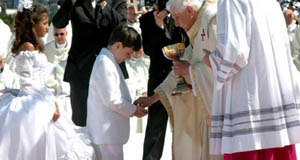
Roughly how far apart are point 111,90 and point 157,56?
1.03 meters

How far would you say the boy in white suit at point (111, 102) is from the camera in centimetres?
707

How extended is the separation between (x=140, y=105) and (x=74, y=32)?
1597mm

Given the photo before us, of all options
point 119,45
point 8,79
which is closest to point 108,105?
point 119,45

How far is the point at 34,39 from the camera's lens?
680 centimetres

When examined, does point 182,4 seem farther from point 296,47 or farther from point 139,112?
point 296,47

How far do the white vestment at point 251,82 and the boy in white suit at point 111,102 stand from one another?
167 centimetres

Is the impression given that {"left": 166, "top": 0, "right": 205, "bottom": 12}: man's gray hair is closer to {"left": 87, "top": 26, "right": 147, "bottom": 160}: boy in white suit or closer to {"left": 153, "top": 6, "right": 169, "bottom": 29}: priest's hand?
{"left": 87, "top": 26, "right": 147, "bottom": 160}: boy in white suit

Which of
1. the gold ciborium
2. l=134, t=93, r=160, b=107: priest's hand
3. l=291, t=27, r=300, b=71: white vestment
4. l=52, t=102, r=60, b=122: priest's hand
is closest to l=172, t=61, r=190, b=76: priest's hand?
the gold ciborium

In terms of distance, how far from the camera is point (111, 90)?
7.04 metres

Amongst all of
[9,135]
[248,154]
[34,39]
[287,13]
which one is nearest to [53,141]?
[9,135]

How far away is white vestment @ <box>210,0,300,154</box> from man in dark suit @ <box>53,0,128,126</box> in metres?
2.93

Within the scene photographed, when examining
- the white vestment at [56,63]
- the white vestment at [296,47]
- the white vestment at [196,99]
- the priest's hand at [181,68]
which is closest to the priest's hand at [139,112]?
the white vestment at [196,99]

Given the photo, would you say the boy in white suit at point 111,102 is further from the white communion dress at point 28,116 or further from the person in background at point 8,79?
the person in background at point 8,79

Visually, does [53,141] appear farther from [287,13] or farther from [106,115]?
[287,13]
